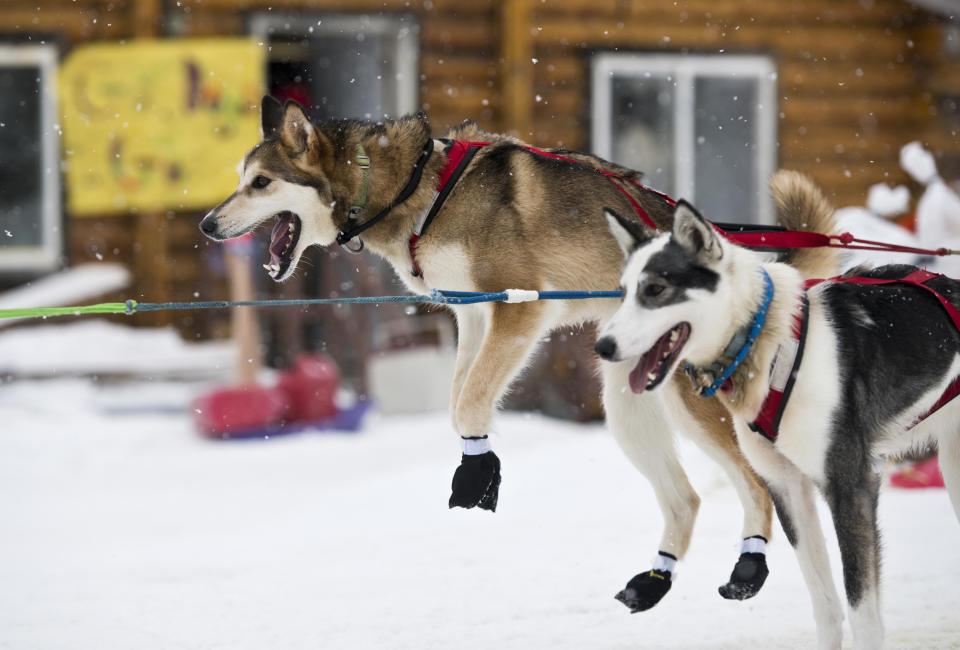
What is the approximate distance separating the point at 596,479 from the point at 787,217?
2888mm

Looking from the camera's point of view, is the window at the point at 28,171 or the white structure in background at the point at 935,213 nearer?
the white structure in background at the point at 935,213

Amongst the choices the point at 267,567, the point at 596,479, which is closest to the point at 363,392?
the point at 596,479

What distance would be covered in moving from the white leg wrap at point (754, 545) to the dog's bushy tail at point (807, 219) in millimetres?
756

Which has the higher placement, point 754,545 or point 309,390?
point 754,545

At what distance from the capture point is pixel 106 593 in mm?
3994

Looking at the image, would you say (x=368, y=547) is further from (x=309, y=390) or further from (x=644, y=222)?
(x=309, y=390)

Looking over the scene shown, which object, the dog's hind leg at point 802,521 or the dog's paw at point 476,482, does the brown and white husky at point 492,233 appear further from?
the dog's hind leg at point 802,521

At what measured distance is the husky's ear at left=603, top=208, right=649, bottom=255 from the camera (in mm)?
2377

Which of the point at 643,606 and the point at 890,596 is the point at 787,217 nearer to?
the point at 643,606

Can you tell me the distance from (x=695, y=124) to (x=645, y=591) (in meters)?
6.80

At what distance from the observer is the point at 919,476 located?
5285 mm

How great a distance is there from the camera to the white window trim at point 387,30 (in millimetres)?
8148

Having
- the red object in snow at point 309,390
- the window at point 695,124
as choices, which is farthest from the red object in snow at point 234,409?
the window at point 695,124

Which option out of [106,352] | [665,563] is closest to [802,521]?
[665,563]
